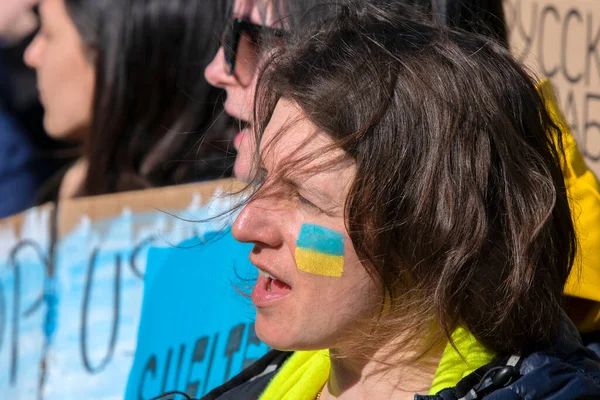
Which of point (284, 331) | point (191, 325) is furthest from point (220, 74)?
point (284, 331)

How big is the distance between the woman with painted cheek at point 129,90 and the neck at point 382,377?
1.32 meters

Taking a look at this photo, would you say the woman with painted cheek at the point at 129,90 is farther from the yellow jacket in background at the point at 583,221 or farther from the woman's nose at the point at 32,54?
the yellow jacket in background at the point at 583,221

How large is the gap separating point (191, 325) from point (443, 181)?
1255 millimetres

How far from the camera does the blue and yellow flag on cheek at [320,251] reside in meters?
1.32

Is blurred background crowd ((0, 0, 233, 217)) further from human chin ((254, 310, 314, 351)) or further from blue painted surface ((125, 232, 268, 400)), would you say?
human chin ((254, 310, 314, 351))

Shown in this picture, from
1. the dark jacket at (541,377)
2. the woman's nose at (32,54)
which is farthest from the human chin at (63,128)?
the dark jacket at (541,377)

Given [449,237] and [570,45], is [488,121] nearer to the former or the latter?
[449,237]

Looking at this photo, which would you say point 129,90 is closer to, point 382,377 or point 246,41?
point 246,41

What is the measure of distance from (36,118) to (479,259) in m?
1.81

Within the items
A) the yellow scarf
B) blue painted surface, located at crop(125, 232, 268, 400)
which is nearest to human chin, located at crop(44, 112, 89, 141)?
blue painted surface, located at crop(125, 232, 268, 400)

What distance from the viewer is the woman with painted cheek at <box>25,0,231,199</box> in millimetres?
2648

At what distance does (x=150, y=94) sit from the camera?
2.73 meters

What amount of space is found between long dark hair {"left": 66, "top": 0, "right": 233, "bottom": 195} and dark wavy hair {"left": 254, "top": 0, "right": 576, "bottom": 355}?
135cm

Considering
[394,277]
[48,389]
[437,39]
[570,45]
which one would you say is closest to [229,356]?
[48,389]
